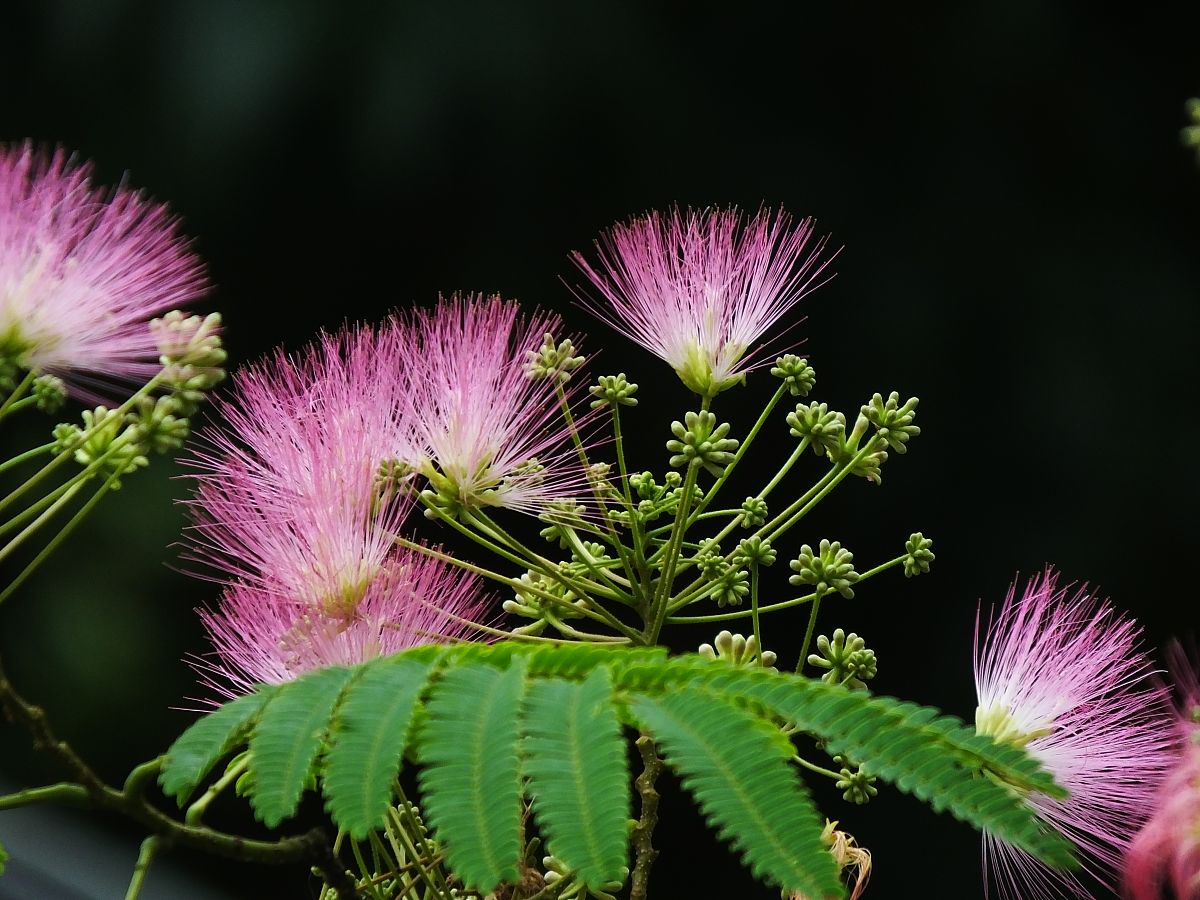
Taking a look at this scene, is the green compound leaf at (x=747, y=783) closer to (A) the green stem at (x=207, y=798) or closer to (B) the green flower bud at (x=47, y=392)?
(A) the green stem at (x=207, y=798)

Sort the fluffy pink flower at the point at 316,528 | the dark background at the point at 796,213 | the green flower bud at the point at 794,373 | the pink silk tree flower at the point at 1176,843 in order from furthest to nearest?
1. the dark background at the point at 796,213
2. the green flower bud at the point at 794,373
3. the fluffy pink flower at the point at 316,528
4. the pink silk tree flower at the point at 1176,843

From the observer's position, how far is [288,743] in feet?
1.89

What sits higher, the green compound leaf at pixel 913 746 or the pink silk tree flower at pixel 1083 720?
the pink silk tree flower at pixel 1083 720

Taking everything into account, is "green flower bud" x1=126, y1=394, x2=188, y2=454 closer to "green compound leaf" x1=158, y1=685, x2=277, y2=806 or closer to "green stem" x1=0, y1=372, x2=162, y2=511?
"green stem" x1=0, y1=372, x2=162, y2=511

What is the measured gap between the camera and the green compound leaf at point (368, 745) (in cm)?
54

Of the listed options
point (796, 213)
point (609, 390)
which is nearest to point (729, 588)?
point (609, 390)

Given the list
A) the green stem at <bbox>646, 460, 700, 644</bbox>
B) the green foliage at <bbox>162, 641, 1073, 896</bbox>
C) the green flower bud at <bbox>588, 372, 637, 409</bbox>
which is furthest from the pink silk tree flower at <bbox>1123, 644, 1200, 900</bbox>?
the green flower bud at <bbox>588, 372, 637, 409</bbox>

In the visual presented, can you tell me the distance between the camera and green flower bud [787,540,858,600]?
0.80 meters

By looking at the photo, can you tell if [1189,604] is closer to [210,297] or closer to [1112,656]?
[1112,656]

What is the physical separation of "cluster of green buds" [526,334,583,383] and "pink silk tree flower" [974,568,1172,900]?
284 mm

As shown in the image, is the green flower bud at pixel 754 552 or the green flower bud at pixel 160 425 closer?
the green flower bud at pixel 160 425

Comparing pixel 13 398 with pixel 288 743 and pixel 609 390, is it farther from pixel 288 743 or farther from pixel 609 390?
pixel 609 390

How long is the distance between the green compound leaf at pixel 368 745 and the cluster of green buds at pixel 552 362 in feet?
0.88

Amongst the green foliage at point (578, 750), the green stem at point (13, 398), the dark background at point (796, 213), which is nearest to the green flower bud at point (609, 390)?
the green foliage at point (578, 750)
